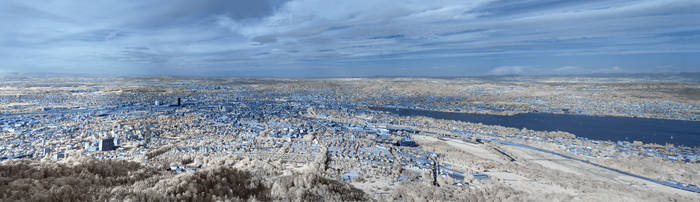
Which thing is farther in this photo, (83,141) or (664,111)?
(664,111)

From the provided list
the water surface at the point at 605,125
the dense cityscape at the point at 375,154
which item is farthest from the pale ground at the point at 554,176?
the water surface at the point at 605,125

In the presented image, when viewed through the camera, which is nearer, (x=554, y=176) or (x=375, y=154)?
(x=554, y=176)

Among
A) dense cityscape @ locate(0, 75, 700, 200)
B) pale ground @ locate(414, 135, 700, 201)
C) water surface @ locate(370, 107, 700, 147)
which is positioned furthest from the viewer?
water surface @ locate(370, 107, 700, 147)

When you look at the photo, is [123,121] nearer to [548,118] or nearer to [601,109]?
[548,118]

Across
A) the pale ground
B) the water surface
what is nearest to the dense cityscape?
the pale ground

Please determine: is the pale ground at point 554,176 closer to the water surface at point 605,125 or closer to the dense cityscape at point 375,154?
the dense cityscape at point 375,154

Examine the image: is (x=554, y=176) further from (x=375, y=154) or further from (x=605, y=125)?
(x=605, y=125)

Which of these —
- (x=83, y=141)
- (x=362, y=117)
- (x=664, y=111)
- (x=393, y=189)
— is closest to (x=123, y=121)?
(x=83, y=141)

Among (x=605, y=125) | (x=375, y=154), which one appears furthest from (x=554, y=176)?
(x=605, y=125)

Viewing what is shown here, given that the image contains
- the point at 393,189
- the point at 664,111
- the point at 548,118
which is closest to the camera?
the point at 393,189

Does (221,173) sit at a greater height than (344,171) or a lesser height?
greater

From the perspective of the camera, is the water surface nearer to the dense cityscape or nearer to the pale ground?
the dense cityscape
